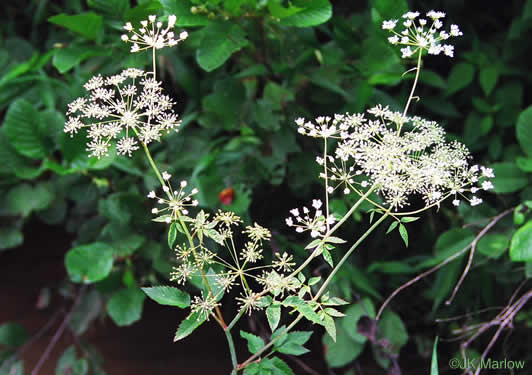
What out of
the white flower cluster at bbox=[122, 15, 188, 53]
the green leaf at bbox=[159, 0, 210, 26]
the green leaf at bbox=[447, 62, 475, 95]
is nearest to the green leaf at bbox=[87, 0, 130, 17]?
the green leaf at bbox=[159, 0, 210, 26]

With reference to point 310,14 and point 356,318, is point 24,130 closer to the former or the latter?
point 310,14

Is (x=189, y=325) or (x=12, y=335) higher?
(x=189, y=325)

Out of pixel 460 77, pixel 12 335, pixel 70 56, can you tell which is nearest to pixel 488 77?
pixel 460 77

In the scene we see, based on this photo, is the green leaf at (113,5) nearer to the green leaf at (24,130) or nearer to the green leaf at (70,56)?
the green leaf at (70,56)

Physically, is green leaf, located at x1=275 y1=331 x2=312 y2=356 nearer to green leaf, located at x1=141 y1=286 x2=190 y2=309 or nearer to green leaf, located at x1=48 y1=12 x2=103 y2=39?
green leaf, located at x1=141 y1=286 x2=190 y2=309

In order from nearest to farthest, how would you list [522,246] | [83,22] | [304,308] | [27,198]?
1. [304,308]
2. [522,246]
3. [83,22]
4. [27,198]

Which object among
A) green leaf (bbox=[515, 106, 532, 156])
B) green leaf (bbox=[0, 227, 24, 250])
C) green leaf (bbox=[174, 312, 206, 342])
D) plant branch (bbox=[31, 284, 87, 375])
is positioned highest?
green leaf (bbox=[174, 312, 206, 342])
